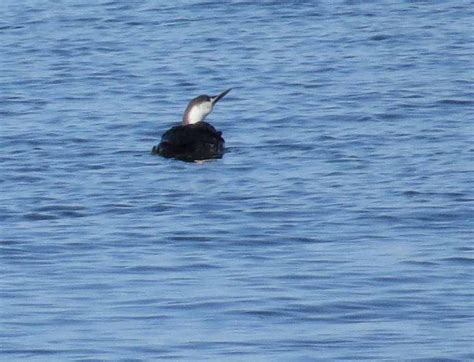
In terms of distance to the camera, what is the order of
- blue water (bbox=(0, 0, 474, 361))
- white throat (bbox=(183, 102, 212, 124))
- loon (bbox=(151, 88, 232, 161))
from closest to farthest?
blue water (bbox=(0, 0, 474, 361))
loon (bbox=(151, 88, 232, 161))
white throat (bbox=(183, 102, 212, 124))

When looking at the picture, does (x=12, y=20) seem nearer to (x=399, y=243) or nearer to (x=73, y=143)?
(x=73, y=143)

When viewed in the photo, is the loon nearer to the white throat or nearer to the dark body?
the dark body

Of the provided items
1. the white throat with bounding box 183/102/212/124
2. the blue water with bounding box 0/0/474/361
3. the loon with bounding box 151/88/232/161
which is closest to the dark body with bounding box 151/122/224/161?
the loon with bounding box 151/88/232/161

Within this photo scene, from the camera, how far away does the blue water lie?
32.8 feet

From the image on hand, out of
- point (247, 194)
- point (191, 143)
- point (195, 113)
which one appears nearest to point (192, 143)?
point (191, 143)

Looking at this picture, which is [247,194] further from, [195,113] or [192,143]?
[195,113]

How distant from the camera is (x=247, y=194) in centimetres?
1403

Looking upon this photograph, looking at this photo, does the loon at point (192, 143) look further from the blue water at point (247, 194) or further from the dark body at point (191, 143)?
the blue water at point (247, 194)

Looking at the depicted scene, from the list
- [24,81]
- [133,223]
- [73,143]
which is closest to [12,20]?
[24,81]

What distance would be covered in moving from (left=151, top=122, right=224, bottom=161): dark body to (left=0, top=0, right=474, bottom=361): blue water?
22 cm

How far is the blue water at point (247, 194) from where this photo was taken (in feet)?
32.8

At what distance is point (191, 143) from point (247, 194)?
2.62 metres

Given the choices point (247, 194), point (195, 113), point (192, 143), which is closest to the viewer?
point (247, 194)

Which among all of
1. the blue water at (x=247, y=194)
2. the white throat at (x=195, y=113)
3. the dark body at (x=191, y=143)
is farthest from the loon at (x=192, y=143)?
the white throat at (x=195, y=113)
